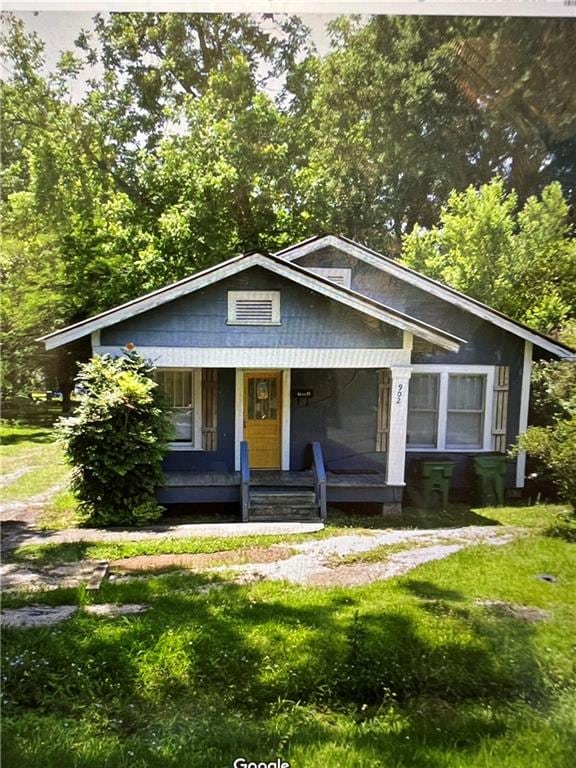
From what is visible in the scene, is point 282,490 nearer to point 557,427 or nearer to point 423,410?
point 423,410

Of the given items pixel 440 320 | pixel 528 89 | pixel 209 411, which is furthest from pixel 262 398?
pixel 528 89

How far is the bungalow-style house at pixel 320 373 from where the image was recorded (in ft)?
4.73

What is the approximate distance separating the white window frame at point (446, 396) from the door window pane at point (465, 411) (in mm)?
11

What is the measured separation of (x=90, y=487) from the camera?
1.45 metres

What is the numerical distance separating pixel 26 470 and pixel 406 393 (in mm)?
1305

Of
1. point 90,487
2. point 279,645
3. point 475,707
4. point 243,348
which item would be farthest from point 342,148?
point 475,707

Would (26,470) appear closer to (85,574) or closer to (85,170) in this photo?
(85,574)

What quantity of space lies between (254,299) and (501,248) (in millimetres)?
818

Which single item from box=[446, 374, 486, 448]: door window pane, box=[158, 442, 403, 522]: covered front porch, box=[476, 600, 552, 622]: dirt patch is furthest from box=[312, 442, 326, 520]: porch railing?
box=[476, 600, 552, 622]: dirt patch

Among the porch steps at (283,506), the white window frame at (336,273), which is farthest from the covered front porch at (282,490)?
the white window frame at (336,273)

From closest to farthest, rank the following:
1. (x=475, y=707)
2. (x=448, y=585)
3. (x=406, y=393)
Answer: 1. (x=475, y=707)
2. (x=448, y=585)
3. (x=406, y=393)

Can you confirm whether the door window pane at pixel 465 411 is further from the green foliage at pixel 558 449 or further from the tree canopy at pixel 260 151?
the tree canopy at pixel 260 151

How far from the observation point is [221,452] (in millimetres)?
1549

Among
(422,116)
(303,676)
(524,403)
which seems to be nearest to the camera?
(303,676)
